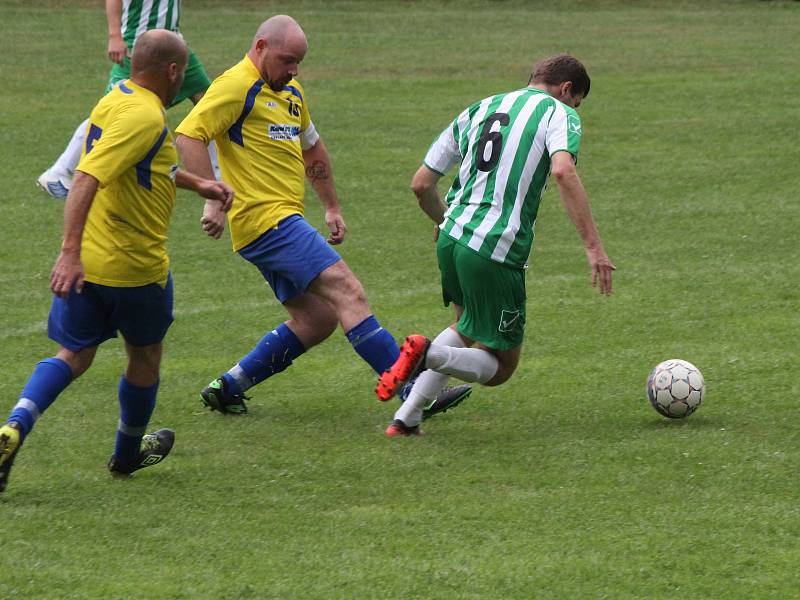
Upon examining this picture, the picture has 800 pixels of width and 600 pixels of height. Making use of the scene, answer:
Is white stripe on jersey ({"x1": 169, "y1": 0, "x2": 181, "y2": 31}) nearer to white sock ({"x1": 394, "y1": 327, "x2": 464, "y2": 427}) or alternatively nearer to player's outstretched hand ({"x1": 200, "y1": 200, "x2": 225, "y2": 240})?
player's outstretched hand ({"x1": 200, "y1": 200, "x2": 225, "y2": 240})

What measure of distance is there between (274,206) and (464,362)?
1.29 metres

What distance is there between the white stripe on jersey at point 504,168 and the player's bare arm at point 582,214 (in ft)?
1.04

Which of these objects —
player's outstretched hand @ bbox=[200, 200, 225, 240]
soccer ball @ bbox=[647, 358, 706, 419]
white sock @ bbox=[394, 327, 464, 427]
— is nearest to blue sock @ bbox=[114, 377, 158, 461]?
player's outstretched hand @ bbox=[200, 200, 225, 240]

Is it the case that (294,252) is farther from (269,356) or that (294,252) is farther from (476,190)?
(476,190)

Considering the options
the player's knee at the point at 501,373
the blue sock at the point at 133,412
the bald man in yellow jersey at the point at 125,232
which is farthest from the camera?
the player's knee at the point at 501,373

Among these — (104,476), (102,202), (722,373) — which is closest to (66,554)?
(104,476)

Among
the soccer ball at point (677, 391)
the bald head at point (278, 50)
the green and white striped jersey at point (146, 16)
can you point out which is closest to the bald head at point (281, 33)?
the bald head at point (278, 50)

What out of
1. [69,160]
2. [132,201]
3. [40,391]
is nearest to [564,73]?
[132,201]

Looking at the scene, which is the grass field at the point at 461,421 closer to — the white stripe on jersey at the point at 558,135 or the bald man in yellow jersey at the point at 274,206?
A: the bald man in yellow jersey at the point at 274,206

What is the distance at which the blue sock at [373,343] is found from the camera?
278 inches

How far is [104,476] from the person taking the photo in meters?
6.30

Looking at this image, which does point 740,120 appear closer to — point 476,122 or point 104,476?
point 476,122

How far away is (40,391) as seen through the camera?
5.82 m

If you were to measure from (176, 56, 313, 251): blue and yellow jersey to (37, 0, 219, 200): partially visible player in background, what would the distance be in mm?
3666
